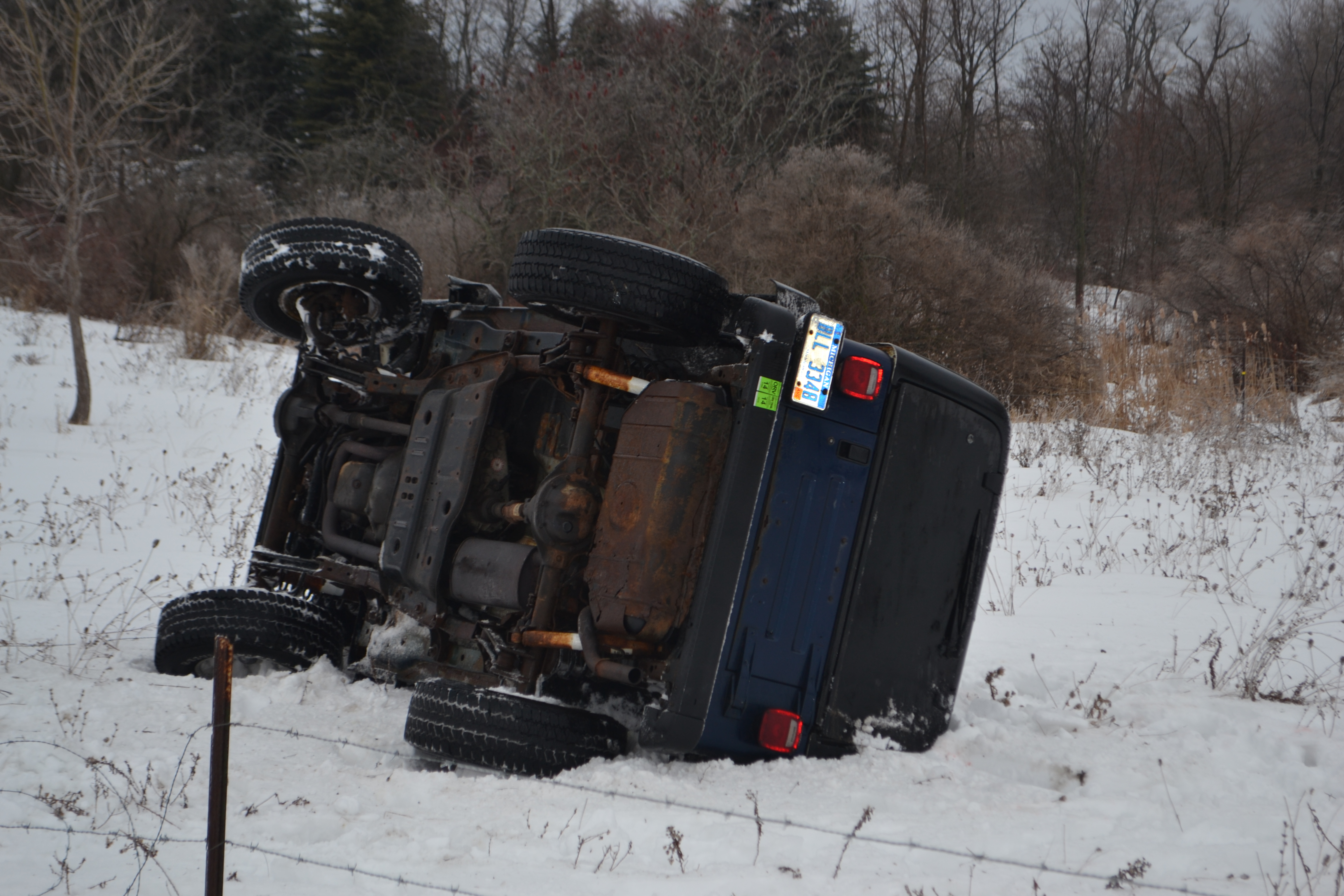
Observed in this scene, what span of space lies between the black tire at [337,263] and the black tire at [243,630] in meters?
1.27

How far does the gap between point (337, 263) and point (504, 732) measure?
84.4 inches

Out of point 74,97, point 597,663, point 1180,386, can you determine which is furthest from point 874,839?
point 74,97

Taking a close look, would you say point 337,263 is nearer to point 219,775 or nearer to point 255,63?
point 219,775

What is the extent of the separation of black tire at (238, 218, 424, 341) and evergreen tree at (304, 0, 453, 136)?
23.3 meters

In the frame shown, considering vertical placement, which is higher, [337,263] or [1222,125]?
[1222,125]

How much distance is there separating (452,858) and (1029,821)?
5.05 feet

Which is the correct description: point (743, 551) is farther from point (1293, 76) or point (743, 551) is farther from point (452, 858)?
point (1293, 76)

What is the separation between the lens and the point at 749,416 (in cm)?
273

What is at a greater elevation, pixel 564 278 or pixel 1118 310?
pixel 1118 310

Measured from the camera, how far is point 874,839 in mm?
2293

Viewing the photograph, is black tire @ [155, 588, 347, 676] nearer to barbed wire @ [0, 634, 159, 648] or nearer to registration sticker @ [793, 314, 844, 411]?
barbed wire @ [0, 634, 159, 648]

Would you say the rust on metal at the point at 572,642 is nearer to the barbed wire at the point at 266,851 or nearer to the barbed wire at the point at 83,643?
the barbed wire at the point at 266,851

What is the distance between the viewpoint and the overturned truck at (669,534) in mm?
2732

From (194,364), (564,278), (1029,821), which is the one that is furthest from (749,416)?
(194,364)
